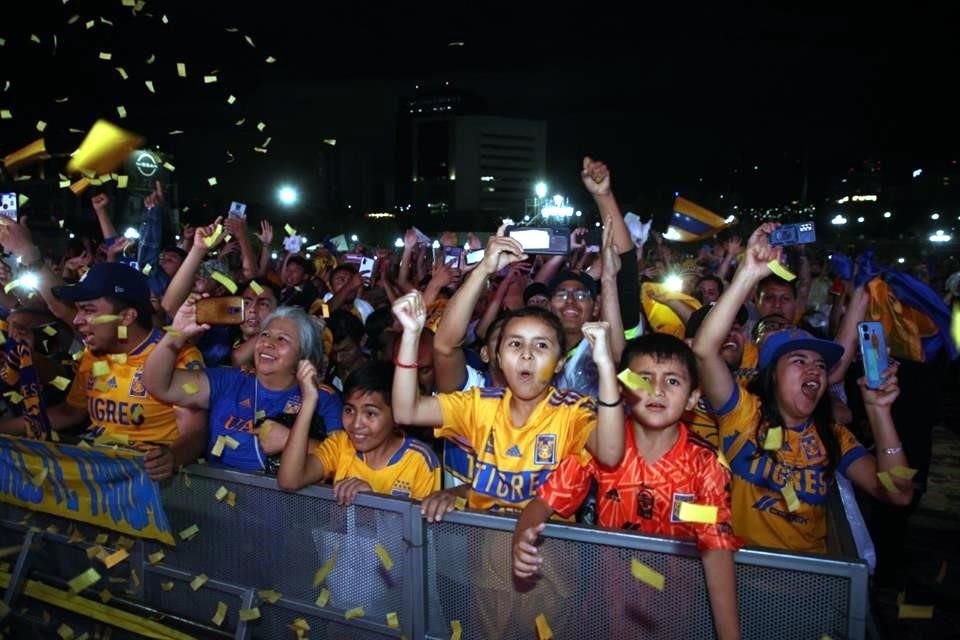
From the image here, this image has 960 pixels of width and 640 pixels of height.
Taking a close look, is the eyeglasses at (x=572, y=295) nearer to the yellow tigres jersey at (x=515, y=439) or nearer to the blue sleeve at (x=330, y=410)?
the yellow tigres jersey at (x=515, y=439)

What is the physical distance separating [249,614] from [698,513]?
2.21 meters

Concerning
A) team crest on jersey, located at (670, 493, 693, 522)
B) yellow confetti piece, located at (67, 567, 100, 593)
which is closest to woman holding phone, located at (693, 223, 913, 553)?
team crest on jersey, located at (670, 493, 693, 522)

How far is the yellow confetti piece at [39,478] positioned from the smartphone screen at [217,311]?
4.58 feet

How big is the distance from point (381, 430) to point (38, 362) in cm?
315

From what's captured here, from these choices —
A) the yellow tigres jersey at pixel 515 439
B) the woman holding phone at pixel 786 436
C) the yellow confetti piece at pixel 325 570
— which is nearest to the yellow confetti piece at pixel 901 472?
the woman holding phone at pixel 786 436

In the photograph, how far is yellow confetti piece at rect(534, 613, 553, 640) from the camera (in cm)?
269

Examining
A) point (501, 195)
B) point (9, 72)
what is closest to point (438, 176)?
point (501, 195)

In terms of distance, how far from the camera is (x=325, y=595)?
10.3 feet

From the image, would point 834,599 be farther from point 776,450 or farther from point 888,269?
point 888,269

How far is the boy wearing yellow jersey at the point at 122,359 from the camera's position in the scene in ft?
12.9

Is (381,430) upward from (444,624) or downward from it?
upward

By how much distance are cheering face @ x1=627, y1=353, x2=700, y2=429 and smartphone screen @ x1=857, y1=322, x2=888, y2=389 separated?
88 centimetres

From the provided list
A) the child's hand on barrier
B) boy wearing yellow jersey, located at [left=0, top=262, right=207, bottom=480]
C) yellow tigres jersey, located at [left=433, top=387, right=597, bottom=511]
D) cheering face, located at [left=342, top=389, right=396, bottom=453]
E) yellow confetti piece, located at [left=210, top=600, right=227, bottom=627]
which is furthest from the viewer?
boy wearing yellow jersey, located at [left=0, top=262, right=207, bottom=480]

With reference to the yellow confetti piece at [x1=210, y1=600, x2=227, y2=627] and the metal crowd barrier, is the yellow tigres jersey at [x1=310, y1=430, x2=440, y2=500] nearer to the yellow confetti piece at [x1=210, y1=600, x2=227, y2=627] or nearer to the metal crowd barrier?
the metal crowd barrier
